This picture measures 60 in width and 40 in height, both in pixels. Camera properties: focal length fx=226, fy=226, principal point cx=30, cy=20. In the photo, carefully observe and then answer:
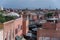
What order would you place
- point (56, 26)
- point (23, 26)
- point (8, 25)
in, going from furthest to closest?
point (23, 26) → point (56, 26) → point (8, 25)

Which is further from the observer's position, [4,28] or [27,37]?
[27,37]

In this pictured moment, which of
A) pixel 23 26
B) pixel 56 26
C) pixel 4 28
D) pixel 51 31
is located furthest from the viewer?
pixel 23 26

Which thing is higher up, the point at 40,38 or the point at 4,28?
the point at 4,28

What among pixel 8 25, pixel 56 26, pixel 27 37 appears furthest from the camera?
pixel 27 37

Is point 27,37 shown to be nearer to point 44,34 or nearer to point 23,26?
point 23,26

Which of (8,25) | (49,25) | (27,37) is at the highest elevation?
(8,25)

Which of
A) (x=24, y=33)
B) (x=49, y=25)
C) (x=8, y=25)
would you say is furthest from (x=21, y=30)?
(x=8, y=25)

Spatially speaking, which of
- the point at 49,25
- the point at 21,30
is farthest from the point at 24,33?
the point at 49,25

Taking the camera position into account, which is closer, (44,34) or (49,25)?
(44,34)

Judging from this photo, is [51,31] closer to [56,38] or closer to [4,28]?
[56,38]
